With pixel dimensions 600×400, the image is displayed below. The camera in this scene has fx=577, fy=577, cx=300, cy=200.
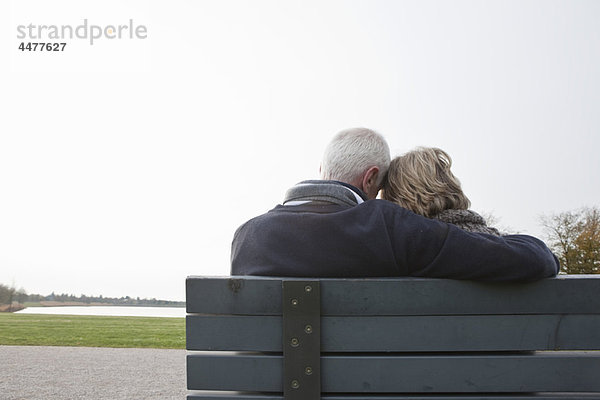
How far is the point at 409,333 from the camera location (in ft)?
6.72

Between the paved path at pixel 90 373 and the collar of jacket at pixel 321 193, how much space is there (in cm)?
497

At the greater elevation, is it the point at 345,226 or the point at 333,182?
the point at 333,182

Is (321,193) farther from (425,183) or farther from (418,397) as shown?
(418,397)

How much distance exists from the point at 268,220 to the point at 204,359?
0.61 m

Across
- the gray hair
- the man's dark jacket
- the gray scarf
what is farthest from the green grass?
the man's dark jacket

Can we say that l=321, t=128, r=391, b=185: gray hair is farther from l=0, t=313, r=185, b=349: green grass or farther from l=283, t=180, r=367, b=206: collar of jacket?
l=0, t=313, r=185, b=349: green grass

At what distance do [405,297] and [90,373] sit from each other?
7617mm

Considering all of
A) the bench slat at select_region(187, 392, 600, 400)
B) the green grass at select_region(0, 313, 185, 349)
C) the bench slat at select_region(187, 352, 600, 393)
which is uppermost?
the bench slat at select_region(187, 352, 600, 393)

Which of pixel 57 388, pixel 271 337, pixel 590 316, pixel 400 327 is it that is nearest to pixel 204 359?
pixel 271 337

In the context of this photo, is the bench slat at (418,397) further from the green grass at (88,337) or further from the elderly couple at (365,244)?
the green grass at (88,337)

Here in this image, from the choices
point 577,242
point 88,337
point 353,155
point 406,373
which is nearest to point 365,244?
point 406,373

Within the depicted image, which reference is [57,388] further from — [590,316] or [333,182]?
[590,316]

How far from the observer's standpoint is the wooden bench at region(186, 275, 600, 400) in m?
2.04

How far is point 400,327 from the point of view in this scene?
204 centimetres
